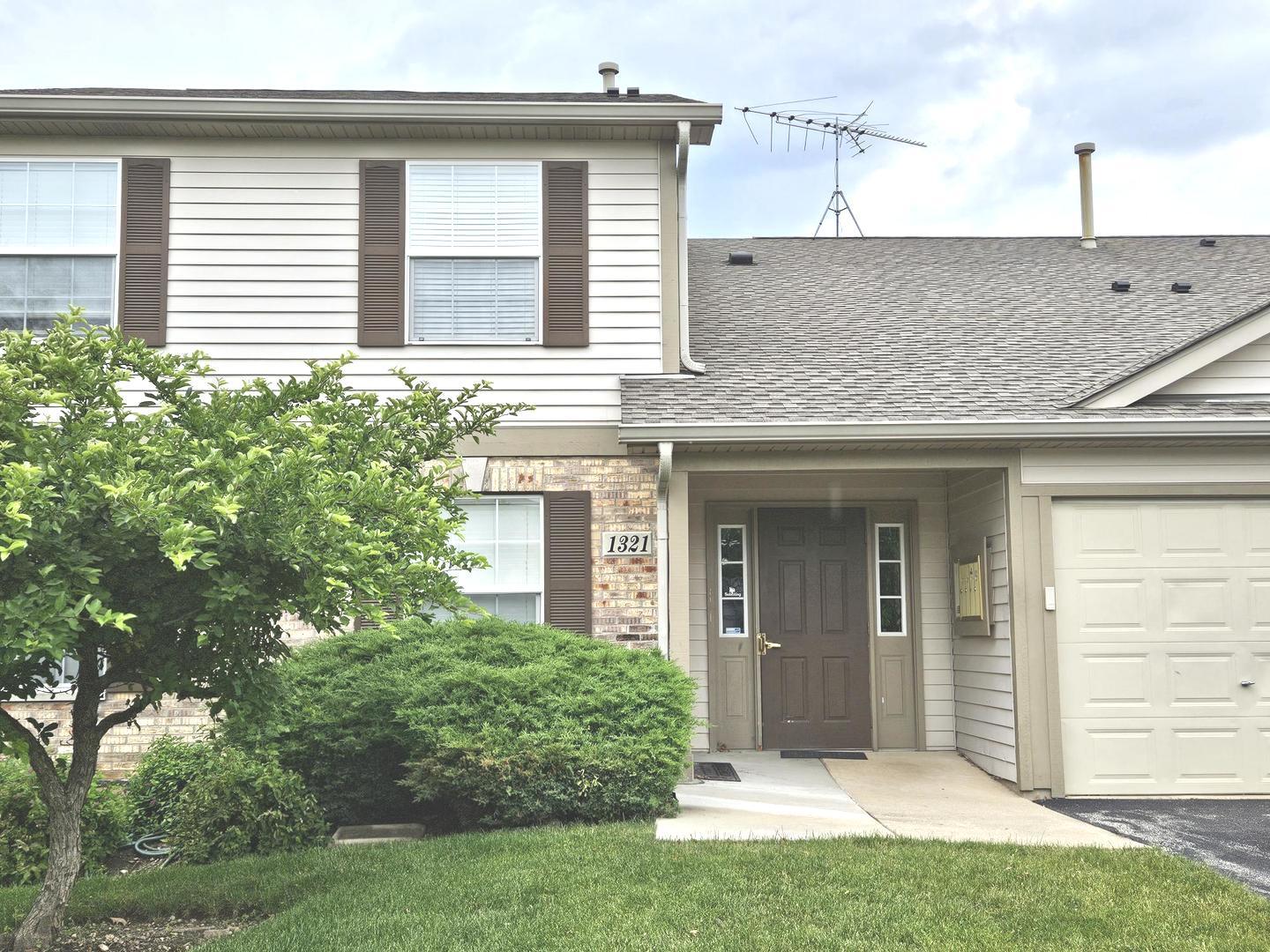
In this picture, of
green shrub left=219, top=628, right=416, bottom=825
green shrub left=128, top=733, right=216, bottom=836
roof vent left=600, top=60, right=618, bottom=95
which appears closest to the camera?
green shrub left=219, top=628, right=416, bottom=825

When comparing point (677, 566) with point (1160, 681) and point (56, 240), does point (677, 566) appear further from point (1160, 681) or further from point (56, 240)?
point (56, 240)

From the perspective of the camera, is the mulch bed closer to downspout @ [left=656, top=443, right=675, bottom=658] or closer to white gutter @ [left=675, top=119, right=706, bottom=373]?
downspout @ [left=656, top=443, right=675, bottom=658]

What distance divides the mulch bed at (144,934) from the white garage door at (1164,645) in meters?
5.66

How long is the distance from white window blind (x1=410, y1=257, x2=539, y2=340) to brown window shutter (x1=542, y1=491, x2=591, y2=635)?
1.35m

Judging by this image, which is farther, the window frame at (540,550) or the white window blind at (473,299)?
the white window blind at (473,299)

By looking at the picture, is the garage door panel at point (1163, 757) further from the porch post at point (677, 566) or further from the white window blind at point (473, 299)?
the white window blind at point (473, 299)

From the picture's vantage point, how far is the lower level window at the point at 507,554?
869 cm

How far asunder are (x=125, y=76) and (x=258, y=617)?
857 inches

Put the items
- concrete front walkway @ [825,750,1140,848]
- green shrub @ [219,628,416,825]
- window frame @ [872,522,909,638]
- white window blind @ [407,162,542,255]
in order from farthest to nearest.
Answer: window frame @ [872,522,909,638], white window blind @ [407,162,542,255], green shrub @ [219,628,416,825], concrete front walkway @ [825,750,1140,848]

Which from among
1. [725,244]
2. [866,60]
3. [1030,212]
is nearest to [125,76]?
[866,60]

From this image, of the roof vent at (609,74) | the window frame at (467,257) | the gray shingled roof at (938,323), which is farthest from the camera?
the roof vent at (609,74)

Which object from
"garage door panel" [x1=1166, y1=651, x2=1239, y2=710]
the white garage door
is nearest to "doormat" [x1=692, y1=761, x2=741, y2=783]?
the white garage door

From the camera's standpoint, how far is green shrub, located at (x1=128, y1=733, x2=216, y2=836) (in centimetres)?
738

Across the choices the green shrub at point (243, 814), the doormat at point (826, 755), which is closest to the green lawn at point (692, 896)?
the green shrub at point (243, 814)
